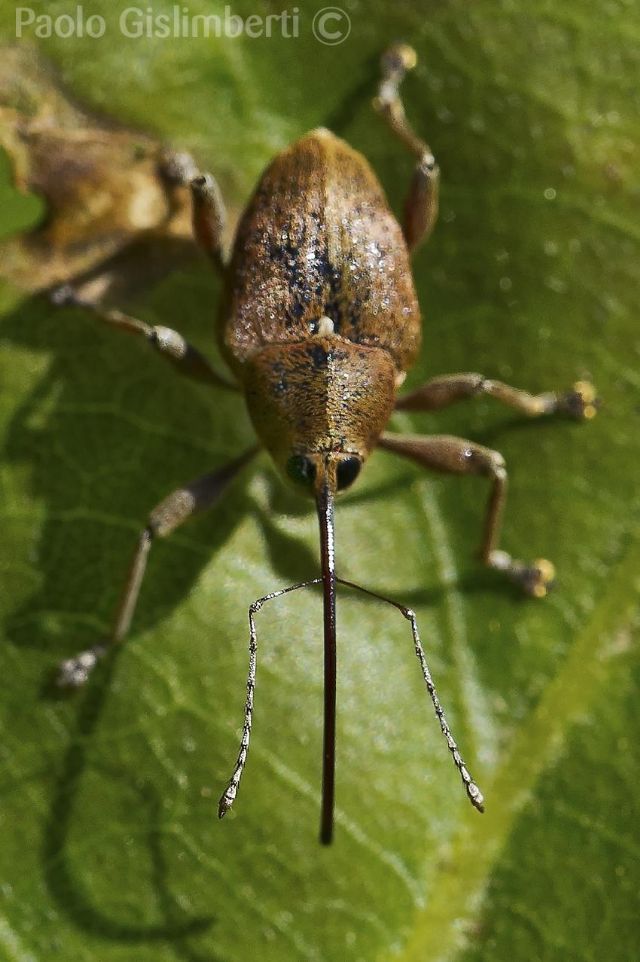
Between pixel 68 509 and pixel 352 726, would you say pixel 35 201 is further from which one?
pixel 352 726

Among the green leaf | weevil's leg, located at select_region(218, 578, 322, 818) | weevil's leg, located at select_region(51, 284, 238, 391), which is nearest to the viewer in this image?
weevil's leg, located at select_region(218, 578, 322, 818)

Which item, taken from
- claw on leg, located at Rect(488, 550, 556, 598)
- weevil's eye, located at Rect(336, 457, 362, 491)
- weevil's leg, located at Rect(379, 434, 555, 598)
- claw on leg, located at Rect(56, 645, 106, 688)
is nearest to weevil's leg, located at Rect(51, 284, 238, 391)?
weevil's eye, located at Rect(336, 457, 362, 491)

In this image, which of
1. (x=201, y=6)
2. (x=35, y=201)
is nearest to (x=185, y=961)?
(x=35, y=201)

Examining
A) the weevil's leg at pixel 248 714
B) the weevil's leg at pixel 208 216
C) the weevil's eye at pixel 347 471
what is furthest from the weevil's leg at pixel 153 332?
the weevil's leg at pixel 248 714

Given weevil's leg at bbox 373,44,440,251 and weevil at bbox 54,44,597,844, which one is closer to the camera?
weevil at bbox 54,44,597,844

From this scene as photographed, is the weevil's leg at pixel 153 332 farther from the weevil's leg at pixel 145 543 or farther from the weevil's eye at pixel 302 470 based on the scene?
the weevil's eye at pixel 302 470

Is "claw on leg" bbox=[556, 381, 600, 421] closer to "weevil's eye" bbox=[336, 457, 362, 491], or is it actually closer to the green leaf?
the green leaf
